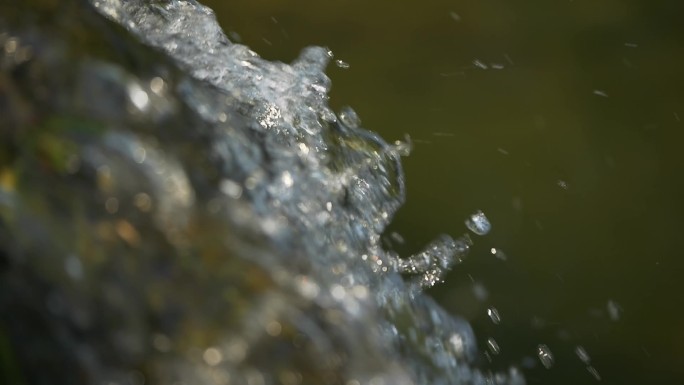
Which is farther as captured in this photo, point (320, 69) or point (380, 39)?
point (380, 39)

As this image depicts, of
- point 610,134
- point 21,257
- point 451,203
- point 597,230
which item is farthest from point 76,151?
point 610,134

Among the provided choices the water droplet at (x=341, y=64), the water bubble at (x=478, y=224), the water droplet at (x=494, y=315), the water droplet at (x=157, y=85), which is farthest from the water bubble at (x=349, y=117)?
the water droplet at (x=157, y=85)

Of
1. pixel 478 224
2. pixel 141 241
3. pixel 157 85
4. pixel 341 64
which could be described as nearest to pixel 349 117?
pixel 341 64

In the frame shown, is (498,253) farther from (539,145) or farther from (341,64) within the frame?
(341,64)

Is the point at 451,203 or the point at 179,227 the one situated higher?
the point at 179,227

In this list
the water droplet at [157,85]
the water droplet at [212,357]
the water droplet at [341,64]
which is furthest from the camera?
the water droplet at [341,64]

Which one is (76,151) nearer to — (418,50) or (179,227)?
(179,227)

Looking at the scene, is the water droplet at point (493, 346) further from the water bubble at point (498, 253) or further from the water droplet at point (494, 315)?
the water bubble at point (498, 253)
